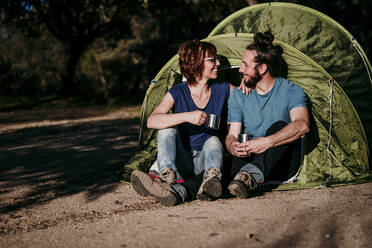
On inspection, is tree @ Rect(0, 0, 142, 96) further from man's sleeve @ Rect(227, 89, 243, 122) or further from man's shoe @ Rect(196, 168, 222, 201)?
man's shoe @ Rect(196, 168, 222, 201)

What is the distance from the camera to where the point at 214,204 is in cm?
359

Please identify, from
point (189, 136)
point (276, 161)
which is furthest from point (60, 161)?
point (276, 161)

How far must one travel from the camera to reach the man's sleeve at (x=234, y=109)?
13.8 ft

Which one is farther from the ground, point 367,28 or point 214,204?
point 367,28

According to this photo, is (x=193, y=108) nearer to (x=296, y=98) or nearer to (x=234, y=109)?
(x=234, y=109)

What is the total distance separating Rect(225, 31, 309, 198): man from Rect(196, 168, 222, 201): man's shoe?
0.57 feet

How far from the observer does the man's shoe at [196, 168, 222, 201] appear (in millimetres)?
3549

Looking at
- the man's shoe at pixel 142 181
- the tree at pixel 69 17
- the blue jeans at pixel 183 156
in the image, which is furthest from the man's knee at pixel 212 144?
the tree at pixel 69 17

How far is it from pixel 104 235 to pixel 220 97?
1956 millimetres

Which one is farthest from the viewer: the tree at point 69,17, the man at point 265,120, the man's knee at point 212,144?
the tree at point 69,17

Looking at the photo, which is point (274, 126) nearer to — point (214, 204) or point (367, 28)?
point (214, 204)

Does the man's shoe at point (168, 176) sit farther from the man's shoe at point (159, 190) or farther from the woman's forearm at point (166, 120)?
the woman's forearm at point (166, 120)

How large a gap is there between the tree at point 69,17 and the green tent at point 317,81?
9.28 metres

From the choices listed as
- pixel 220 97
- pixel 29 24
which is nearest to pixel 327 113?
pixel 220 97
